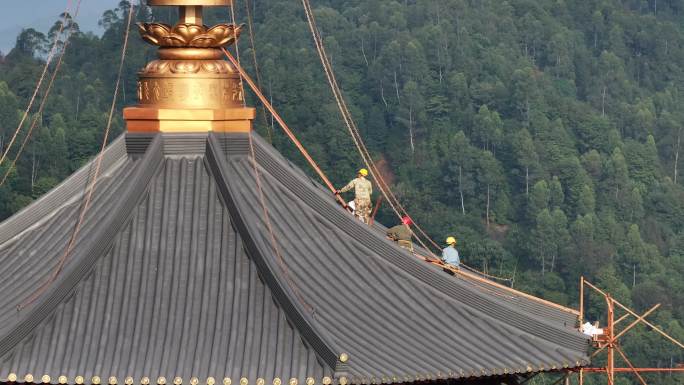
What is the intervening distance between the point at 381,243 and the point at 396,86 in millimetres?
167352

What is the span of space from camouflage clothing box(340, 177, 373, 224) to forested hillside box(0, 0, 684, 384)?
363ft

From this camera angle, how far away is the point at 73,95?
164m

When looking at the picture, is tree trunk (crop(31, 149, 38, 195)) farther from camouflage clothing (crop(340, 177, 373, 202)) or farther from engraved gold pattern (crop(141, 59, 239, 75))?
engraved gold pattern (crop(141, 59, 239, 75))

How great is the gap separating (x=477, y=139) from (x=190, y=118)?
→ 156201 millimetres

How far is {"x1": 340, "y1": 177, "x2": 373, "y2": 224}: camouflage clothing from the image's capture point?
66.3ft

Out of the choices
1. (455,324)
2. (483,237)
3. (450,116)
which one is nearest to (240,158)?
(455,324)

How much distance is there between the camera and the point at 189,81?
19.1 meters

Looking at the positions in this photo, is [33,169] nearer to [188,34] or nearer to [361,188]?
[361,188]

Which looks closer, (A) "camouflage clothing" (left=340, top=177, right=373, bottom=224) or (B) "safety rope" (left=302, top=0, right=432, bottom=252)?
(B) "safety rope" (left=302, top=0, right=432, bottom=252)

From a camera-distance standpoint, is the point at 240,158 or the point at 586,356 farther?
the point at 240,158

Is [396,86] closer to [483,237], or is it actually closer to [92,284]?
[483,237]

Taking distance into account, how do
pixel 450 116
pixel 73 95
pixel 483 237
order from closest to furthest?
1. pixel 483 237
2. pixel 73 95
3. pixel 450 116

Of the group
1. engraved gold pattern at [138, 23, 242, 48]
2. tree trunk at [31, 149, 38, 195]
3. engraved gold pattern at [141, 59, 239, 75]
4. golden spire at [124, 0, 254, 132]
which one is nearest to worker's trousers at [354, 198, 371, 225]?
golden spire at [124, 0, 254, 132]

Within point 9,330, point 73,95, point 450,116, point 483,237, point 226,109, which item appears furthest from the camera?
point 450,116
